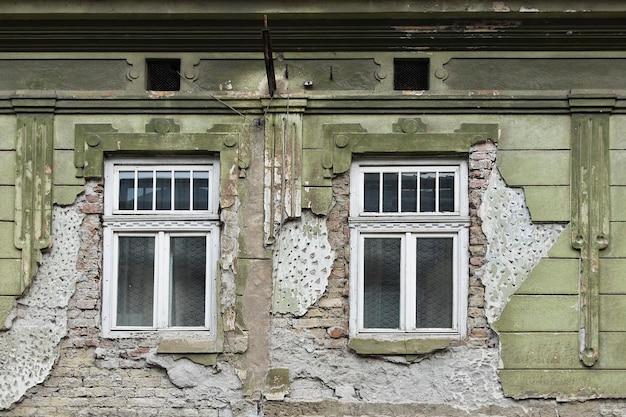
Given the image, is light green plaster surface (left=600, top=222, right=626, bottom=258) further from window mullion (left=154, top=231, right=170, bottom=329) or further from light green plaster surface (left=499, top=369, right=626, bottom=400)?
window mullion (left=154, top=231, right=170, bottom=329)

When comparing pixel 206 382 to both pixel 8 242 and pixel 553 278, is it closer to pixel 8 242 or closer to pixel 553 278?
pixel 8 242

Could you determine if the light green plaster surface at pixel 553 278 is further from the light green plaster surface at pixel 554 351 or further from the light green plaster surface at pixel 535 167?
the light green plaster surface at pixel 535 167

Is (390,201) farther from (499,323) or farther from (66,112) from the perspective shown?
(66,112)

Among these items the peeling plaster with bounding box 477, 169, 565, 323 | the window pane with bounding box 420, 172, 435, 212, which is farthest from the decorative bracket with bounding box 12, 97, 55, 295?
the peeling plaster with bounding box 477, 169, 565, 323

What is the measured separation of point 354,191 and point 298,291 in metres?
0.86

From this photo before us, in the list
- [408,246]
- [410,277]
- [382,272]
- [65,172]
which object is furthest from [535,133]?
[65,172]

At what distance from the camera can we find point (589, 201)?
6.06 m

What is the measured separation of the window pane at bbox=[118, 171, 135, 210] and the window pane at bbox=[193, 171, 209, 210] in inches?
18.7

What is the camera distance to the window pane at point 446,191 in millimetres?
6227

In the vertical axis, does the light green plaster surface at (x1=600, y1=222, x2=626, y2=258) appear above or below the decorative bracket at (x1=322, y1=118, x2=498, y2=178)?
below

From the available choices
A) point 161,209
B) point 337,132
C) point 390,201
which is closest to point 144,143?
point 161,209

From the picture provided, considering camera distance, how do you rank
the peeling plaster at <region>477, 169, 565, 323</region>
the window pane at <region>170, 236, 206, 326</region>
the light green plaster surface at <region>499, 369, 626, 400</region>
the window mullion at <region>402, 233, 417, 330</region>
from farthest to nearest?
the window pane at <region>170, 236, 206, 326</region>
the window mullion at <region>402, 233, 417, 330</region>
the peeling plaster at <region>477, 169, 565, 323</region>
the light green plaster surface at <region>499, 369, 626, 400</region>

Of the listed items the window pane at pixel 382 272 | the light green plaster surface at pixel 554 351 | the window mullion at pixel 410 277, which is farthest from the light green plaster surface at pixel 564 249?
the window pane at pixel 382 272

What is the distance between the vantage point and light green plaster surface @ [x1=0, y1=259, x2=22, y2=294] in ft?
20.1
